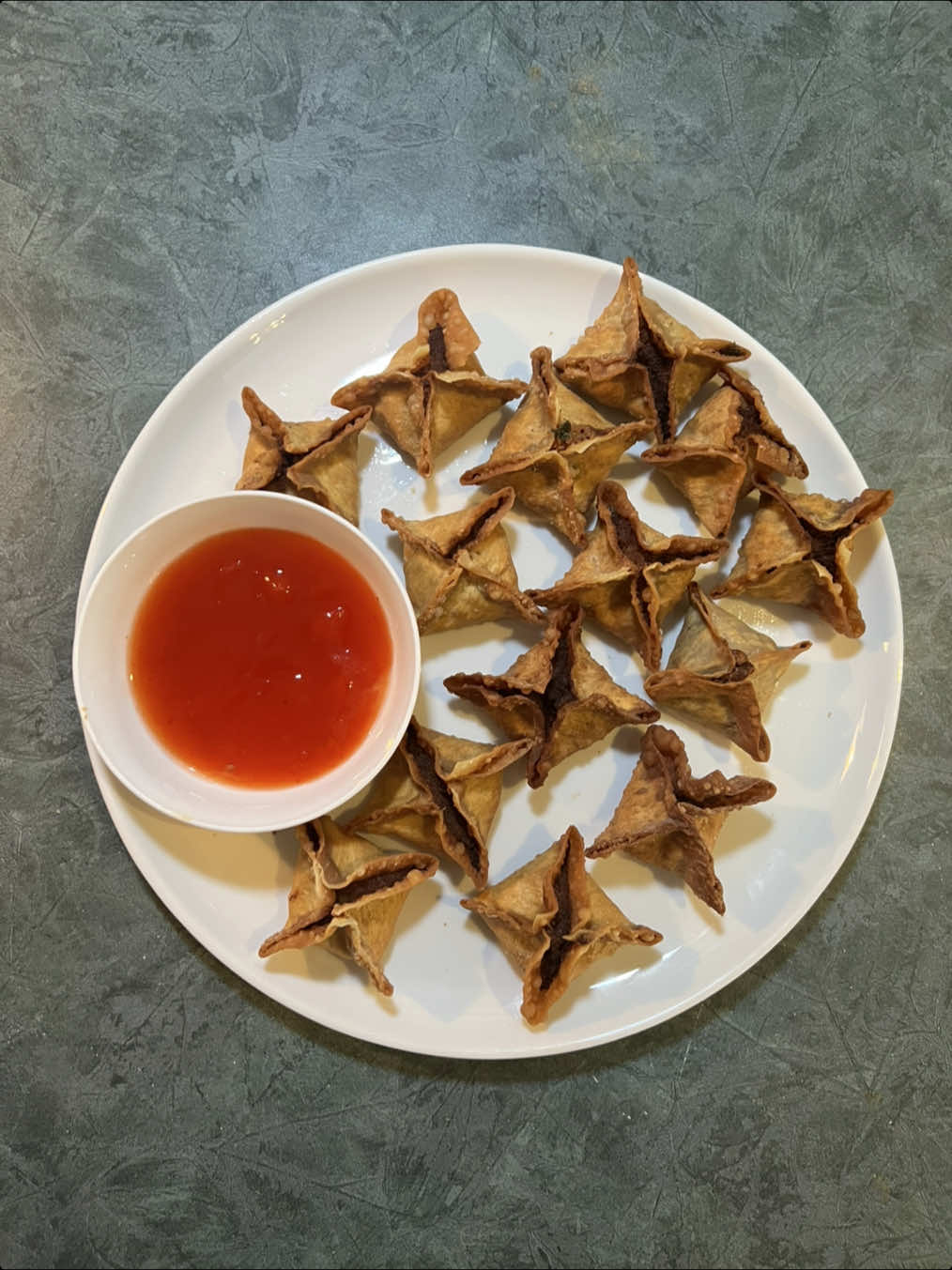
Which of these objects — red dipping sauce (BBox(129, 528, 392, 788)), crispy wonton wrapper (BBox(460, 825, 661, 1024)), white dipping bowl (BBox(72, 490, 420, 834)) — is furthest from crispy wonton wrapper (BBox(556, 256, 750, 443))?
crispy wonton wrapper (BBox(460, 825, 661, 1024))

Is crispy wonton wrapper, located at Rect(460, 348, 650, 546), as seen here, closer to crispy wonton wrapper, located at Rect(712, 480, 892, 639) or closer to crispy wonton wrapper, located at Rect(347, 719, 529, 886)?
crispy wonton wrapper, located at Rect(712, 480, 892, 639)

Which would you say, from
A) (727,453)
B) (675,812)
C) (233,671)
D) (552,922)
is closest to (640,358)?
(727,453)

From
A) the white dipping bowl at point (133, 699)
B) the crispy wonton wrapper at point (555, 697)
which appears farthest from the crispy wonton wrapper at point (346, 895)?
the crispy wonton wrapper at point (555, 697)

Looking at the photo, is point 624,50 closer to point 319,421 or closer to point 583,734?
point 319,421

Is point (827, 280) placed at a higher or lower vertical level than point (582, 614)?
higher

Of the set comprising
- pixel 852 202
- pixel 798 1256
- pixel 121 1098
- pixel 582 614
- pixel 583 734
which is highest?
pixel 852 202

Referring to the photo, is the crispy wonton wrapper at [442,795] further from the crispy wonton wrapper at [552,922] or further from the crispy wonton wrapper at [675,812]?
the crispy wonton wrapper at [675,812]

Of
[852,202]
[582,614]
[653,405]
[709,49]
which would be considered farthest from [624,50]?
[582,614]
